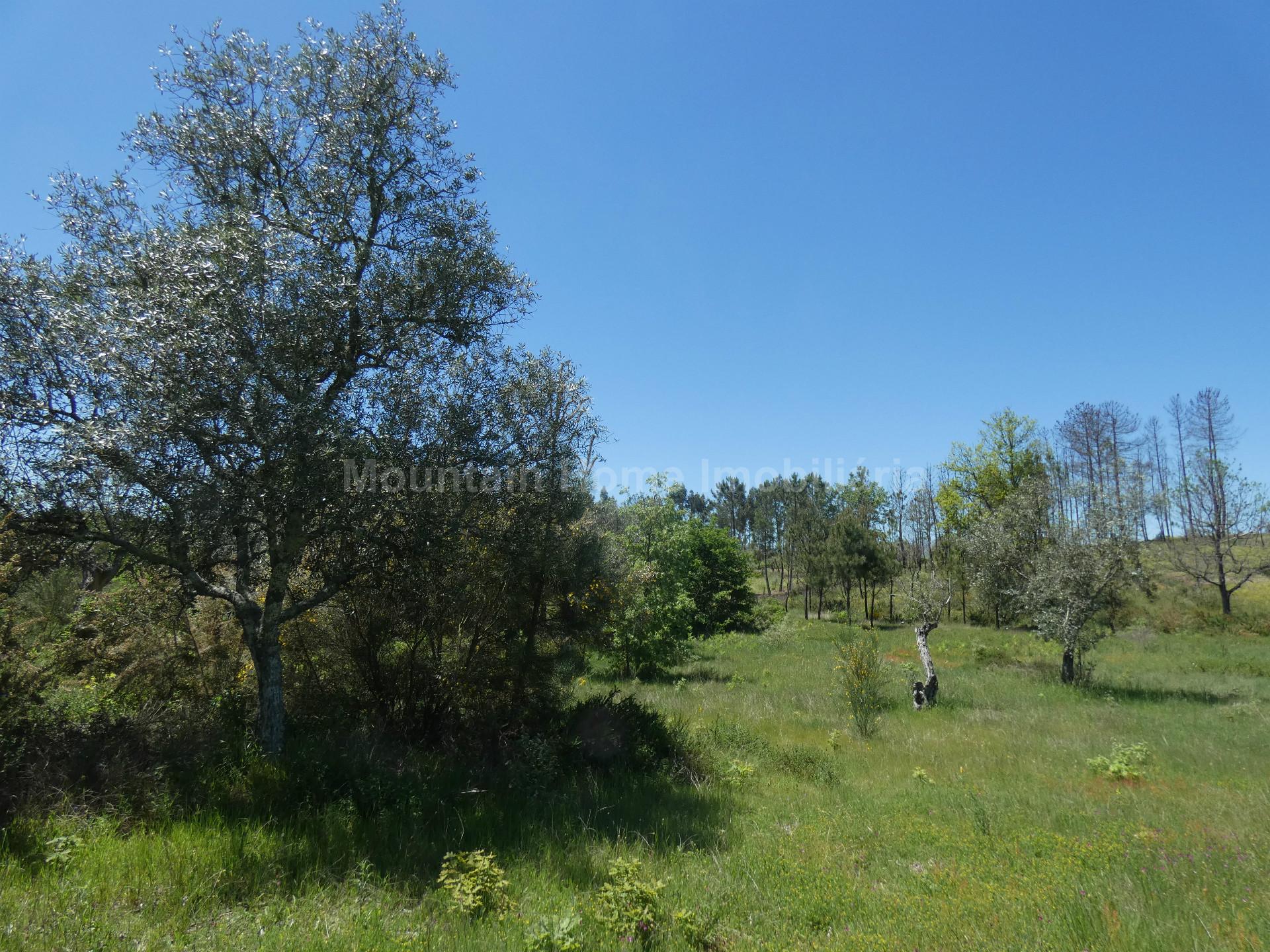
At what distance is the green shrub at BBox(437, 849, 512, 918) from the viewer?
16.0 feet

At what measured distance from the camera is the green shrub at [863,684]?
1265cm

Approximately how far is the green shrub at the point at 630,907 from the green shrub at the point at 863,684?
872cm

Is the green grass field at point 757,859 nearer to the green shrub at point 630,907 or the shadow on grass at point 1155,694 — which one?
the green shrub at point 630,907

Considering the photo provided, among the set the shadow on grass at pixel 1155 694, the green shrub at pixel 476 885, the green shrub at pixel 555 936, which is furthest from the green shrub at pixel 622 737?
the shadow on grass at pixel 1155 694

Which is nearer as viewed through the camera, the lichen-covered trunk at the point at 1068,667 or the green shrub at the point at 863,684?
the green shrub at the point at 863,684

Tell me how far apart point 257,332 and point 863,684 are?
490 inches

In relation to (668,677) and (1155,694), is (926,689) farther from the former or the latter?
(668,677)

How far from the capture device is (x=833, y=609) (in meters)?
48.6

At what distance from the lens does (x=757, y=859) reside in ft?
20.0

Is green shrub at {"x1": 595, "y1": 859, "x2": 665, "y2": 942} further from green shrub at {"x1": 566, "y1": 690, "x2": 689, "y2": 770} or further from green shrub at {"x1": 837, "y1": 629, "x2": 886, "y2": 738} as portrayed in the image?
green shrub at {"x1": 837, "y1": 629, "x2": 886, "y2": 738}

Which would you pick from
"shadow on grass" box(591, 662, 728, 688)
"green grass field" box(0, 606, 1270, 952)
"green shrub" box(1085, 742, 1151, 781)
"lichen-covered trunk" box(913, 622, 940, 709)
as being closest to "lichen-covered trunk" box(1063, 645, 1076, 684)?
"lichen-covered trunk" box(913, 622, 940, 709)

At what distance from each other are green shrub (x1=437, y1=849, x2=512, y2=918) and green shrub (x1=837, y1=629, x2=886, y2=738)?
9398 millimetres

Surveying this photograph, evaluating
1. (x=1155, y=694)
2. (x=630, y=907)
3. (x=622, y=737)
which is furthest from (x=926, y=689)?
(x=630, y=907)

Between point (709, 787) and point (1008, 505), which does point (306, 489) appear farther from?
point (1008, 505)
